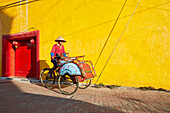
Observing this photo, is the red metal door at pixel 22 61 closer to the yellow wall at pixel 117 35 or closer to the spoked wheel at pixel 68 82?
the yellow wall at pixel 117 35

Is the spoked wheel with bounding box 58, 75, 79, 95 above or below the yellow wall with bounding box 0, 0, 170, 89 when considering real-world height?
below

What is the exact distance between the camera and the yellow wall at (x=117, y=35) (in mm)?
4570

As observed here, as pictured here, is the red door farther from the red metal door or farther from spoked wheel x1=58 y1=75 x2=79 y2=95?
spoked wheel x1=58 y1=75 x2=79 y2=95

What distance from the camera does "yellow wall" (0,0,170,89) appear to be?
4570mm

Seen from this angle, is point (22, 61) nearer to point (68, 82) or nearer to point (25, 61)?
point (25, 61)

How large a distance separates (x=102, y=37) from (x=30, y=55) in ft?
16.9

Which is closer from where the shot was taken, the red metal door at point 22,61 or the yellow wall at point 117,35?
the yellow wall at point 117,35

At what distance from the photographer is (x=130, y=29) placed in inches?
195

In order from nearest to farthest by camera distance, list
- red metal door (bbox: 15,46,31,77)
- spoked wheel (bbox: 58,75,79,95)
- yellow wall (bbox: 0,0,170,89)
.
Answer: spoked wheel (bbox: 58,75,79,95) → yellow wall (bbox: 0,0,170,89) → red metal door (bbox: 15,46,31,77)

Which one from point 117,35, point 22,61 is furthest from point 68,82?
point 22,61

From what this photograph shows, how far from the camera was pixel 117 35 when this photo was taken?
5.09 meters

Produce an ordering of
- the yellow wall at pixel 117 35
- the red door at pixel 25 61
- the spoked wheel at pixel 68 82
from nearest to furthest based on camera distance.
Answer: the spoked wheel at pixel 68 82 < the yellow wall at pixel 117 35 < the red door at pixel 25 61

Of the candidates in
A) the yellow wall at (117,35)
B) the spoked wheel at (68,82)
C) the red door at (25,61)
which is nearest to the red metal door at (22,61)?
the red door at (25,61)

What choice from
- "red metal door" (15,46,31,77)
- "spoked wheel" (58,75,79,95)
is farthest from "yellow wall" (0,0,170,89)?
"red metal door" (15,46,31,77)
